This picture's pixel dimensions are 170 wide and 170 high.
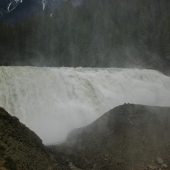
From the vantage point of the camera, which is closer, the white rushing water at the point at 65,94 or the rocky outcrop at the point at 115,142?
the rocky outcrop at the point at 115,142

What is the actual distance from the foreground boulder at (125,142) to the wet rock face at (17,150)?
16.9 ft

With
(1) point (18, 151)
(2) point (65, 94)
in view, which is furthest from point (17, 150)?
(2) point (65, 94)

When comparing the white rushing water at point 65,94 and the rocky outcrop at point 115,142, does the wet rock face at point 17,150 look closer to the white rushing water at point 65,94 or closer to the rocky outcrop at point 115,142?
the rocky outcrop at point 115,142

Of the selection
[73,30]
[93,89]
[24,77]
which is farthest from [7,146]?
[73,30]

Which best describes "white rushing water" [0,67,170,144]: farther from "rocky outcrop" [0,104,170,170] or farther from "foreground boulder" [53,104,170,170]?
"rocky outcrop" [0,104,170,170]

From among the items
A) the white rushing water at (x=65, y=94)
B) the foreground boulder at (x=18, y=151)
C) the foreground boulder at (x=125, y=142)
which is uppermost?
the foreground boulder at (x=18, y=151)

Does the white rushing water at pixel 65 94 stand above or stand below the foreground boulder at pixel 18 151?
below

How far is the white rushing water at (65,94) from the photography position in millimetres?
37469

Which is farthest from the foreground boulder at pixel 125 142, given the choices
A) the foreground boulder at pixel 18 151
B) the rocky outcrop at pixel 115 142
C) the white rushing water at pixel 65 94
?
the white rushing water at pixel 65 94

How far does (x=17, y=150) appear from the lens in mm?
14594

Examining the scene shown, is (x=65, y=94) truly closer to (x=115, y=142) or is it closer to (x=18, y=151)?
(x=115, y=142)

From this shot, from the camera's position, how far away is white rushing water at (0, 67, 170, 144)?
1475 inches

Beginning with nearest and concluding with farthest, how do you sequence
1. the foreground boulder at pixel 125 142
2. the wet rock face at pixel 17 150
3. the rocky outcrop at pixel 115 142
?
1. the wet rock face at pixel 17 150
2. the rocky outcrop at pixel 115 142
3. the foreground boulder at pixel 125 142

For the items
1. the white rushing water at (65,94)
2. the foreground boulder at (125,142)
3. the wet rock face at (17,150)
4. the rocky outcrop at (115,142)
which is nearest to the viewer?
the wet rock face at (17,150)
